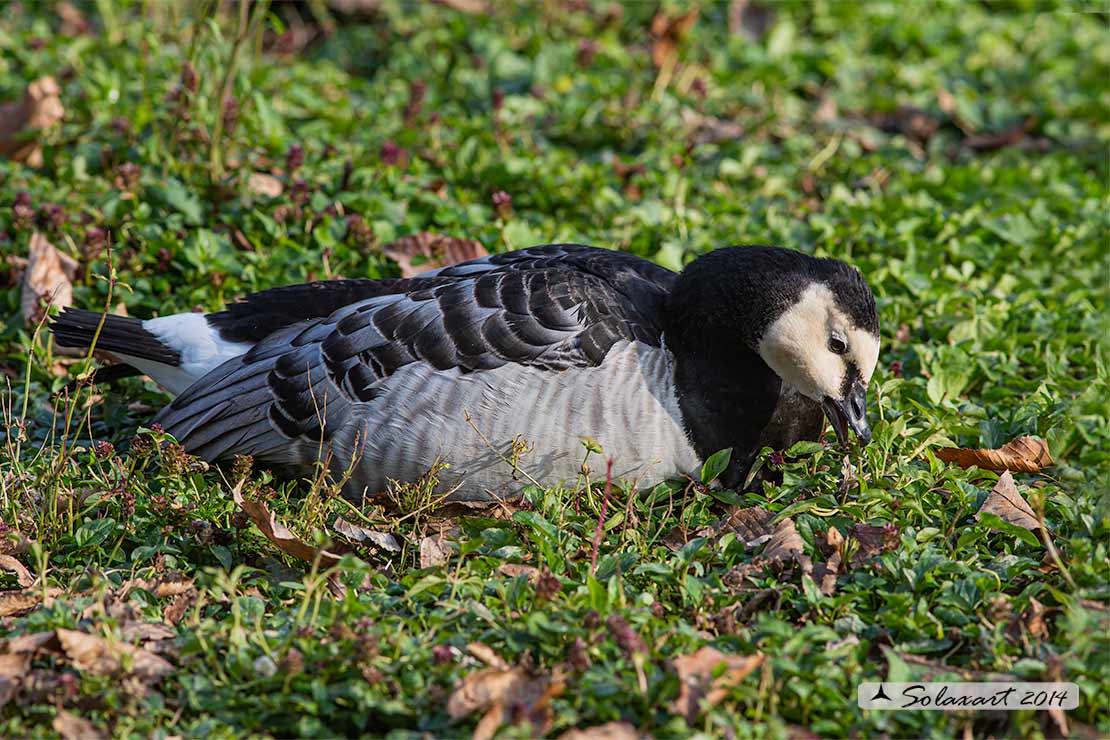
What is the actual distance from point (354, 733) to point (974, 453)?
9.36 ft

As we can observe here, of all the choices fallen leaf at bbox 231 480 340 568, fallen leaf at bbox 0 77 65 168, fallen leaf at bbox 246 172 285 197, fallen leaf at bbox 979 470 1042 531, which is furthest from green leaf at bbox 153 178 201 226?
fallen leaf at bbox 979 470 1042 531

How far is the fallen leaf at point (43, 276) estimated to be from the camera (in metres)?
6.17

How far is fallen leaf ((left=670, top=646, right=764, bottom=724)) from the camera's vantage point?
364 centimetres

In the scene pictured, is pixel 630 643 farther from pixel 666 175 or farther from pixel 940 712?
pixel 666 175

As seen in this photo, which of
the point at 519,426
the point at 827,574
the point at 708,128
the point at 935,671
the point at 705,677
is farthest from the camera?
the point at 708,128

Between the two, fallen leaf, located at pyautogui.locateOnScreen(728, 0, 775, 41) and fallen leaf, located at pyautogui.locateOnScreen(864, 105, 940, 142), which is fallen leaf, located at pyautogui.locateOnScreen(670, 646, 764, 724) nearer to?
fallen leaf, located at pyautogui.locateOnScreen(864, 105, 940, 142)

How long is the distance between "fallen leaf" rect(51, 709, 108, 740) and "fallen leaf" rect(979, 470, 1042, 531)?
3.10 m

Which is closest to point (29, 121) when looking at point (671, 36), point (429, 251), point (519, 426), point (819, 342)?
point (429, 251)

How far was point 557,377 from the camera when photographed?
16.3ft

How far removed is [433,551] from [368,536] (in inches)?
10.1

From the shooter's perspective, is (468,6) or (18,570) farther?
(468,6)

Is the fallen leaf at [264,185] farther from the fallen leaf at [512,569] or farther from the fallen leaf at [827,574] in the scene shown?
the fallen leaf at [827,574]

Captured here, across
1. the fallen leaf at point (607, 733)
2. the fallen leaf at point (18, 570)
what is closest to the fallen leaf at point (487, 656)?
the fallen leaf at point (607, 733)

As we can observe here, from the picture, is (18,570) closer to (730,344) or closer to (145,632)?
(145,632)
